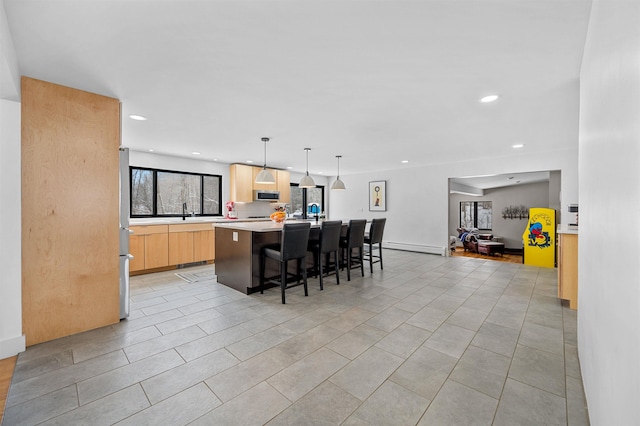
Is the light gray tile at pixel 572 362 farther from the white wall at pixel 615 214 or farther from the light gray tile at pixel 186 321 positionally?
the light gray tile at pixel 186 321

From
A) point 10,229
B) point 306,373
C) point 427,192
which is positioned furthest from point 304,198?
point 306,373

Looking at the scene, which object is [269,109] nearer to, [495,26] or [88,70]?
[88,70]

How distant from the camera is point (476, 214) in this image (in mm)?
11641

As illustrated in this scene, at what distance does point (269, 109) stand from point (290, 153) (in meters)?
2.40

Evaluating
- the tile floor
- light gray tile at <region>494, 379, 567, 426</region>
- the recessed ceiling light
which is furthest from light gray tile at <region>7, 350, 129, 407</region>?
the recessed ceiling light

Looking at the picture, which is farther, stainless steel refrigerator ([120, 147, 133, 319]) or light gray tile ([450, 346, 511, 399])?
stainless steel refrigerator ([120, 147, 133, 319])

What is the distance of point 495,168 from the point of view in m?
5.92

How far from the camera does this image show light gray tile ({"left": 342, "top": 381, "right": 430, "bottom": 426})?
153cm

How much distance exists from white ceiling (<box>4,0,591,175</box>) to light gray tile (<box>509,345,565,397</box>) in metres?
2.29

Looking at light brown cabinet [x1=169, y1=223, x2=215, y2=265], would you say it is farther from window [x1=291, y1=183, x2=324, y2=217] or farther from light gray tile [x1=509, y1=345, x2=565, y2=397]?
light gray tile [x1=509, y1=345, x2=565, y2=397]

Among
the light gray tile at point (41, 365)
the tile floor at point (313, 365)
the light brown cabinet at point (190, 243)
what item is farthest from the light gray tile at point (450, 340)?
the light brown cabinet at point (190, 243)

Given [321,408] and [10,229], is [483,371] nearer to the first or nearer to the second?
[321,408]

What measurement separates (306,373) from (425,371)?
2.83 feet

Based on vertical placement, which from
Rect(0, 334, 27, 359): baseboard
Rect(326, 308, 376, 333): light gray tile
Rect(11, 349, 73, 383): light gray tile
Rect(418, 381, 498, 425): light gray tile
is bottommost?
Rect(418, 381, 498, 425): light gray tile
